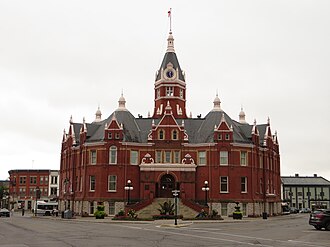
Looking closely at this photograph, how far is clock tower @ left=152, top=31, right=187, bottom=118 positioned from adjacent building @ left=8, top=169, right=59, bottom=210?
2287 inches

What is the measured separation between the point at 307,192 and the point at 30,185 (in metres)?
75.6

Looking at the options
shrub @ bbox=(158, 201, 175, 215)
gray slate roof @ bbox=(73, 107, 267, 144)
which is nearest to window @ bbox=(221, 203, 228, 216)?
gray slate roof @ bbox=(73, 107, 267, 144)

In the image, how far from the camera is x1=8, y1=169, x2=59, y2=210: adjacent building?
12100 cm

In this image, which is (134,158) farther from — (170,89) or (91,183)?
(170,89)

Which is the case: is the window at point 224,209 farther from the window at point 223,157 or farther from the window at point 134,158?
the window at point 134,158

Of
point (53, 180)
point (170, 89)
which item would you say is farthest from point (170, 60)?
point (53, 180)

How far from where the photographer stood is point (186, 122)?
71.4m

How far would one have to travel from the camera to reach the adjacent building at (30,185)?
12100 cm

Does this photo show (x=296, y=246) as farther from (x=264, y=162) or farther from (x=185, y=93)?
(x=185, y=93)

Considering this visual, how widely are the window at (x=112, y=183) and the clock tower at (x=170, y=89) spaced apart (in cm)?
1422

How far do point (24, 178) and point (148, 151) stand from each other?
219ft

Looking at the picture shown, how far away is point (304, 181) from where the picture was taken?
130 meters

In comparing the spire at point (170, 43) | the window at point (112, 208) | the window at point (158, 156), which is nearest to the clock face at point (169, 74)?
the spire at point (170, 43)

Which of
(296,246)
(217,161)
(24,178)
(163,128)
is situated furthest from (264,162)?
(24,178)
